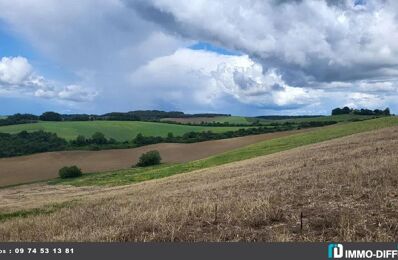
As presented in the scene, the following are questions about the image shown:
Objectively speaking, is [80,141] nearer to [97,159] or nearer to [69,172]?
[97,159]

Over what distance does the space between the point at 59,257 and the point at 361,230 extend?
234 inches

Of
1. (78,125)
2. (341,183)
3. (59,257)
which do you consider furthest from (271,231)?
(78,125)

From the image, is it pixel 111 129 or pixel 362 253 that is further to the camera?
pixel 111 129

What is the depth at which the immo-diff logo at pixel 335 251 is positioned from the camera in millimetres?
7922

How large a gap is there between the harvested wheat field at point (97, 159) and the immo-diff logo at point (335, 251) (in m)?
84.0

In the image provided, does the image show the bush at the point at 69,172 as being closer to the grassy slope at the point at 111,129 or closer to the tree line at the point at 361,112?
the grassy slope at the point at 111,129

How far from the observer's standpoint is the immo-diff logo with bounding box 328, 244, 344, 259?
792cm

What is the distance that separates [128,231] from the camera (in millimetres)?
10500

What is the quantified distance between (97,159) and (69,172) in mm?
14999

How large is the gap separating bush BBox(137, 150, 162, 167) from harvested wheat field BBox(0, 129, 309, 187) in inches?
94.8

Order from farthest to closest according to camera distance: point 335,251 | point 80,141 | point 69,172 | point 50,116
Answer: point 50,116 → point 80,141 → point 69,172 → point 335,251

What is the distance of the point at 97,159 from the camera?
10438cm

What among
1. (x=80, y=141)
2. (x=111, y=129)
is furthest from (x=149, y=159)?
(x=111, y=129)

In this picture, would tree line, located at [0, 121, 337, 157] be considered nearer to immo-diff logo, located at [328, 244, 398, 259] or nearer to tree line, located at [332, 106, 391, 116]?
tree line, located at [332, 106, 391, 116]
